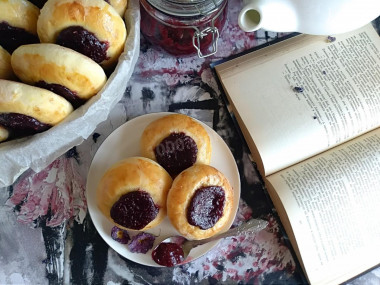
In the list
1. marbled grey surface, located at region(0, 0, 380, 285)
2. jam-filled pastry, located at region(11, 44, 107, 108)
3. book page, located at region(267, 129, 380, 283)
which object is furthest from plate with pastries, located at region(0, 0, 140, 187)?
book page, located at region(267, 129, 380, 283)

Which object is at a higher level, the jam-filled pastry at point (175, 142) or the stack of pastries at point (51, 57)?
the stack of pastries at point (51, 57)

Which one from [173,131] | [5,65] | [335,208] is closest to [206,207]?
[173,131]

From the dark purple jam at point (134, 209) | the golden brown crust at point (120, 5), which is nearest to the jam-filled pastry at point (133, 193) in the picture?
the dark purple jam at point (134, 209)

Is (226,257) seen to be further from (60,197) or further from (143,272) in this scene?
(60,197)

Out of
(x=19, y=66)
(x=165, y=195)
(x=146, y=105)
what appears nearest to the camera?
(x=19, y=66)

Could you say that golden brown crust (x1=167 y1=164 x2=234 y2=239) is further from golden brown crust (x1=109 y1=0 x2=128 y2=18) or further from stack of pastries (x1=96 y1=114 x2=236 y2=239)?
golden brown crust (x1=109 y1=0 x2=128 y2=18)

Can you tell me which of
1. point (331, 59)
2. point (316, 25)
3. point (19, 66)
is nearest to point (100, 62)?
point (19, 66)

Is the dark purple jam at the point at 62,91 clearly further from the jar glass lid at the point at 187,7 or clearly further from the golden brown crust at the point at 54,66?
the jar glass lid at the point at 187,7
